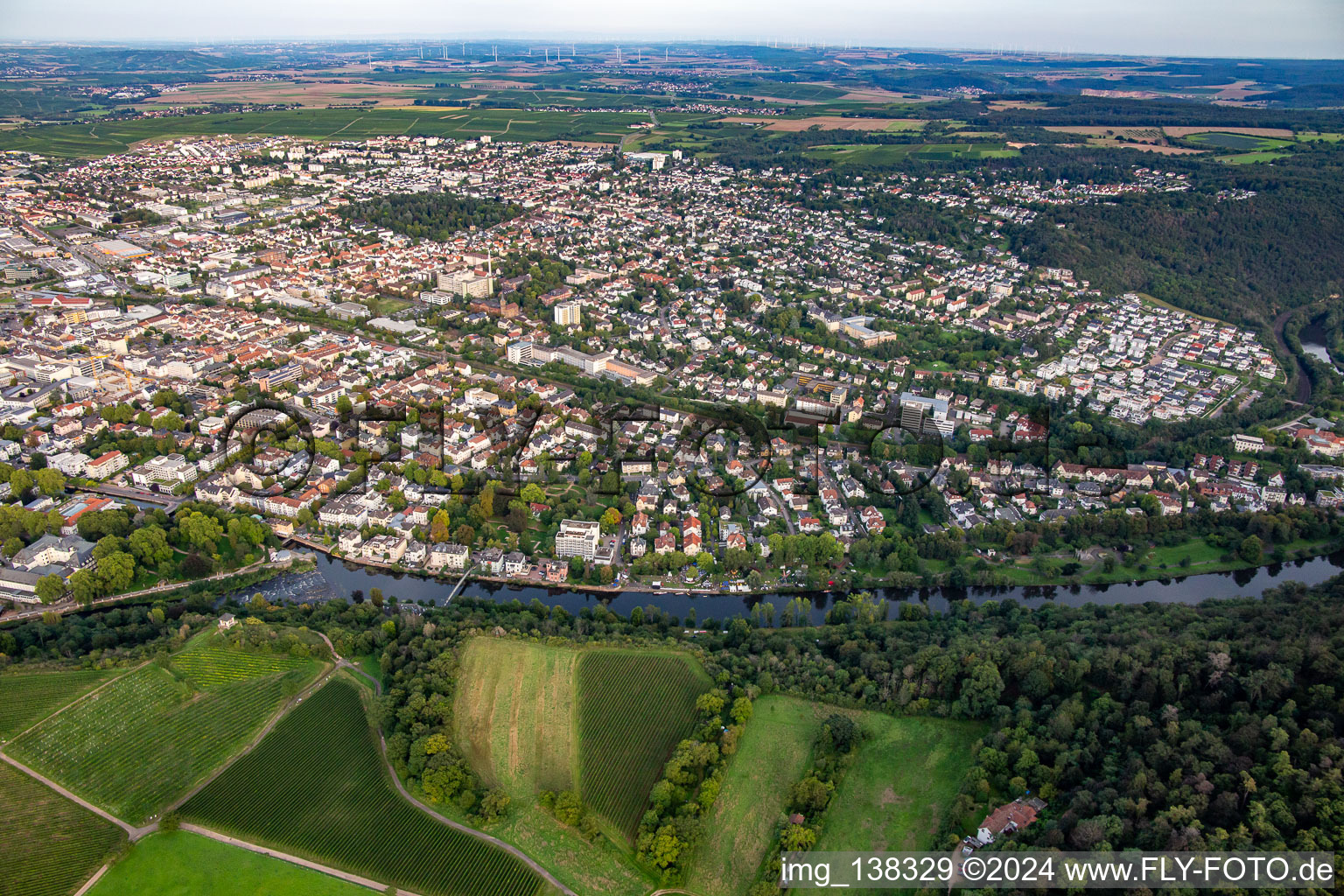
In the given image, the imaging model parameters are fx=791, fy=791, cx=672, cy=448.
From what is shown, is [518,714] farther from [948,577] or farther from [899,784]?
Answer: [948,577]

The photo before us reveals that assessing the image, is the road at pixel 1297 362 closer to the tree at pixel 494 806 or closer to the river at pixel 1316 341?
the river at pixel 1316 341

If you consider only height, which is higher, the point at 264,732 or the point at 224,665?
the point at 224,665

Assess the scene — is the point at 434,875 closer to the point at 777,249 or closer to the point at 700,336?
the point at 700,336

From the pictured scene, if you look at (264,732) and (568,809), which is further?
(264,732)

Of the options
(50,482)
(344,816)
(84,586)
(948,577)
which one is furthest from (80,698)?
(948,577)

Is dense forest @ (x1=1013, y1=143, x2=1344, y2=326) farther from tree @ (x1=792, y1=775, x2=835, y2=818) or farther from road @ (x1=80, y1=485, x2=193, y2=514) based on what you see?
road @ (x1=80, y1=485, x2=193, y2=514)

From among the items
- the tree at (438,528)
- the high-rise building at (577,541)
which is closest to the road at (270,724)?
the tree at (438,528)

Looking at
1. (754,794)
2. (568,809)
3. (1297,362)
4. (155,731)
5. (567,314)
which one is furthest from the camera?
(567,314)
